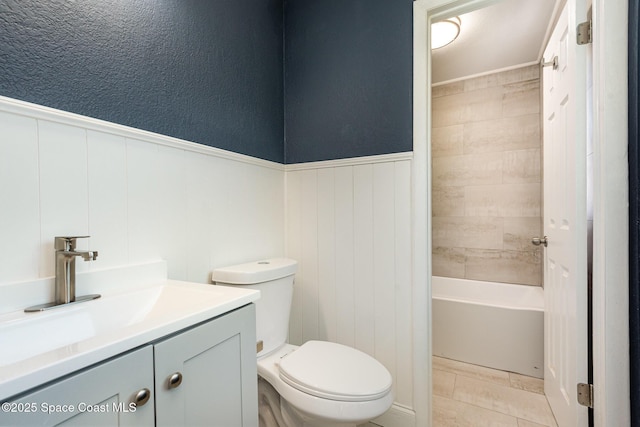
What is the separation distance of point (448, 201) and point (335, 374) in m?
2.26

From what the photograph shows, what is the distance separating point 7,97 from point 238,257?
967mm

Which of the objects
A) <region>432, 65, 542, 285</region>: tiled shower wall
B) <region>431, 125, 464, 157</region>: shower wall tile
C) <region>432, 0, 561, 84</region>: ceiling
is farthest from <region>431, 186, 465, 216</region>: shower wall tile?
<region>432, 0, 561, 84</region>: ceiling

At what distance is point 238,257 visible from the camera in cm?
148

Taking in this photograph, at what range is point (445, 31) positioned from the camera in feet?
6.51

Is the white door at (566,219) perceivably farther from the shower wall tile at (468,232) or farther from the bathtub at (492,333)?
the shower wall tile at (468,232)

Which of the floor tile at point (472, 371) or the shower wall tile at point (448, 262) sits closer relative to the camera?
the floor tile at point (472, 371)

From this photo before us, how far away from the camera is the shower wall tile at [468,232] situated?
2.72m

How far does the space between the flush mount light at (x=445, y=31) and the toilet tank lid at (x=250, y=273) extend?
5.85 feet

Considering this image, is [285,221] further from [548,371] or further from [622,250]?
[548,371]

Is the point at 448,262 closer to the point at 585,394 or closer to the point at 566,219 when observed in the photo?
the point at 566,219

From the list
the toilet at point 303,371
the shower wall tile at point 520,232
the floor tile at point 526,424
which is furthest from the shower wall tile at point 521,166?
the toilet at point 303,371

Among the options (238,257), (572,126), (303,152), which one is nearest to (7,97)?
A: (238,257)

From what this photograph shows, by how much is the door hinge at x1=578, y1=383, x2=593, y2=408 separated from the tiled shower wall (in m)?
1.57

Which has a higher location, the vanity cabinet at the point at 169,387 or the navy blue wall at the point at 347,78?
the navy blue wall at the point at 347,78
